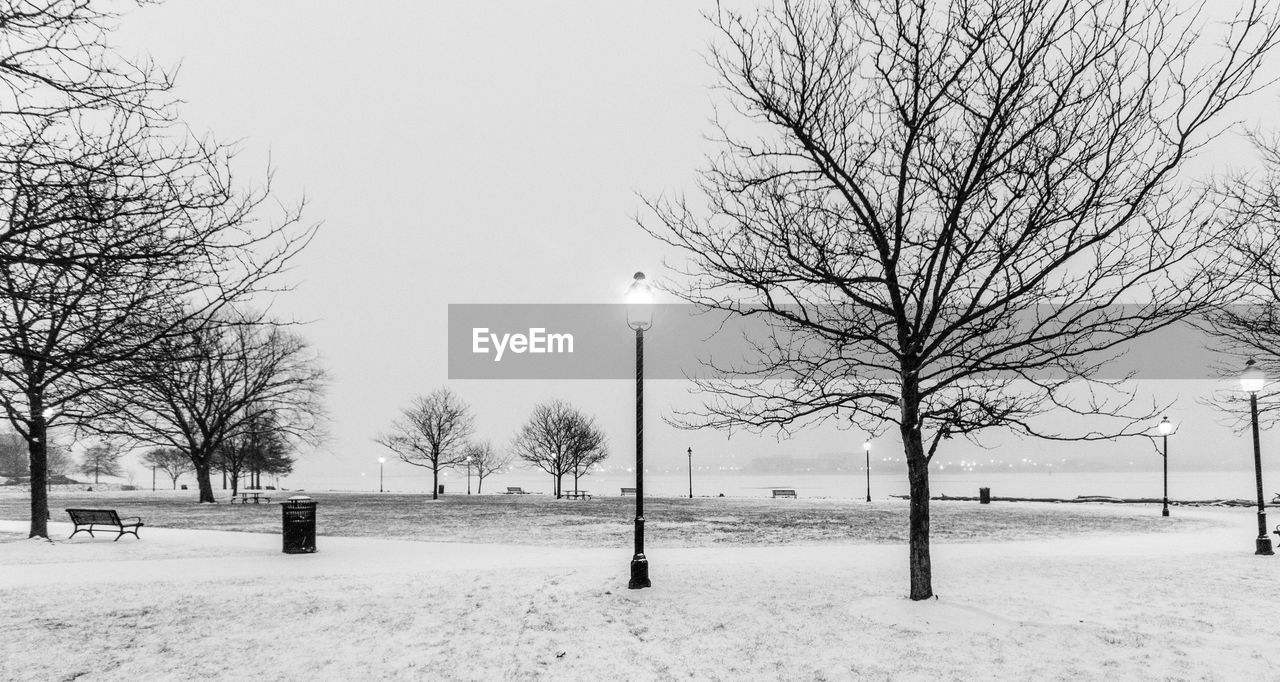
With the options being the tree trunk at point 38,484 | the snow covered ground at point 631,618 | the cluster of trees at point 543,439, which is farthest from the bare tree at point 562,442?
the snow covered ground at point 631,618

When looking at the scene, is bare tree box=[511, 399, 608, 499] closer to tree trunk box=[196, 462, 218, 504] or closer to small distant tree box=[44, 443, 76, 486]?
tree trunk box=[196, 462, 218, 504]

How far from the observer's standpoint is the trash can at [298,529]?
14367mm

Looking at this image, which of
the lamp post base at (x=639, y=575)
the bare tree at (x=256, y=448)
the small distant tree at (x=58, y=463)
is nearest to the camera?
the lamp post base at (x=639, y=575)

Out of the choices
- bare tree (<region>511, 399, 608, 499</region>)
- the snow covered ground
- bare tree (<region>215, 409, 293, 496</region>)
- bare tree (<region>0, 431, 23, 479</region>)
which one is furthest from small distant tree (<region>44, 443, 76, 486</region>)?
the snow covered ground

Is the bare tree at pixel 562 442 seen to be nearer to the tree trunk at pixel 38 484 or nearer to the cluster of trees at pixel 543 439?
the cluster of trees at pixel 543 439

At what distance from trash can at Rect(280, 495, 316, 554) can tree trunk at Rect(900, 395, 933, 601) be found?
11362 mm

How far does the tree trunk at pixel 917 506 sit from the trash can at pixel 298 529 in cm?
1136

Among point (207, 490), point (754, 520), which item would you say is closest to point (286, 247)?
point (754, 520)

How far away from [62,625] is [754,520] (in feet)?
67.8

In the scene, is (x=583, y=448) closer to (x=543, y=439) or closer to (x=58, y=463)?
(x=543, y=439)

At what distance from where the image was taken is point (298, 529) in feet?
47.3

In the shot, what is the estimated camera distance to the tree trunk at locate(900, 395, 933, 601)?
29.8ft

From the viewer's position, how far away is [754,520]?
2572 centimetres

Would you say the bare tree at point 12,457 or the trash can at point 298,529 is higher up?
the trash can at point 298,529
